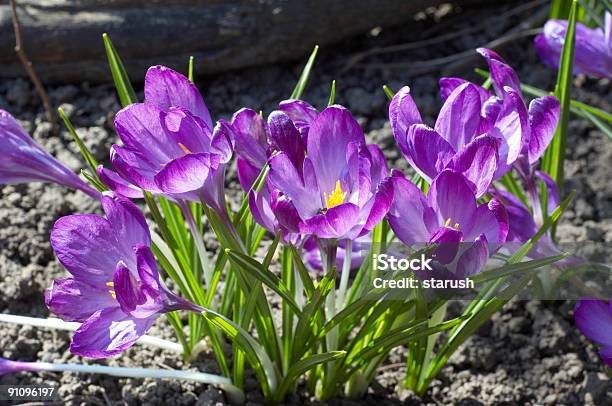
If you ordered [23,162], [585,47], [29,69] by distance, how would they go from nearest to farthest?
[23,162]
[585,47]
[29,69]

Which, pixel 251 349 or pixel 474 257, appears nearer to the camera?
pixel 474 257

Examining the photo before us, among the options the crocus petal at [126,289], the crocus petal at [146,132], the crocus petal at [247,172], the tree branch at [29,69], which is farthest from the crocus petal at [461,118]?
the tree branch at [29,69]

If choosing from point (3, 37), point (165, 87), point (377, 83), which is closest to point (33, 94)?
point (3, 37)

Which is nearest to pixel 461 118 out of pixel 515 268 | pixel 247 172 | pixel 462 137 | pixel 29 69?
pixel 462 137

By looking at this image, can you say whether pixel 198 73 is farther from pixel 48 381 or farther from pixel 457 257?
pixel 457 257

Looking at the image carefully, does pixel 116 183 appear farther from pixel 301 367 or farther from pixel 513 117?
pixel 513 117
